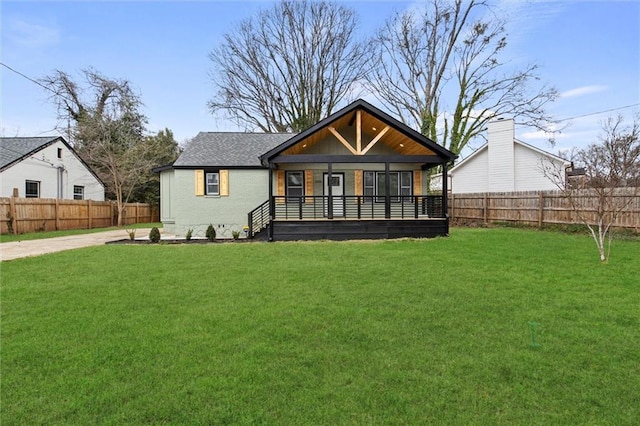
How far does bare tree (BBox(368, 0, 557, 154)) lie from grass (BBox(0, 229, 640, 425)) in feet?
77.5

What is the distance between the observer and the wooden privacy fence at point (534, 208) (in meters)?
12.9

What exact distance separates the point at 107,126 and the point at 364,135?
21491 millimetres

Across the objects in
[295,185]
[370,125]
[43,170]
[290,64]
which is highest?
[290,64]

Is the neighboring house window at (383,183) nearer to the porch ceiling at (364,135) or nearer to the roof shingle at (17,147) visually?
the porch ceiling at (364,135)

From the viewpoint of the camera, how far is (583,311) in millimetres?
4727

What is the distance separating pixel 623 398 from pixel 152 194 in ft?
100

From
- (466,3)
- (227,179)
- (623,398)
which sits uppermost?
(466,3)

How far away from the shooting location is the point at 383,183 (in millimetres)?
16312

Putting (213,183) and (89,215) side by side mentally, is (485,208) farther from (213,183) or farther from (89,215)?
(89,215)

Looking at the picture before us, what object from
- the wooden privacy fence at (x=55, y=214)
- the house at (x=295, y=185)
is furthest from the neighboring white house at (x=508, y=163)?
the wooden privacy fence at (x=55, y=214)

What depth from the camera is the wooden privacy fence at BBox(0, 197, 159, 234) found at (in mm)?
16328

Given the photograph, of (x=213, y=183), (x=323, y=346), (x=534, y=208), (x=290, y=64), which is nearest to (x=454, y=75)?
(x=290, y=64)

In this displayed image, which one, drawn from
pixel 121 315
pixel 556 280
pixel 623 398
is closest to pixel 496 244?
pixel 556 280

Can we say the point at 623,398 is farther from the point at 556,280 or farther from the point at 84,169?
the point at 84,169
